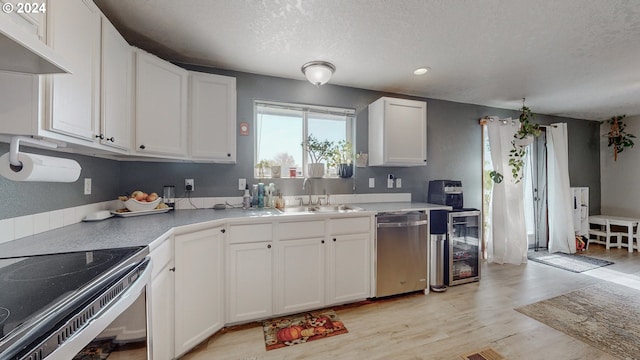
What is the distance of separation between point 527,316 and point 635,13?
2452 mm

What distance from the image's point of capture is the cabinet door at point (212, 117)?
87.4 inches

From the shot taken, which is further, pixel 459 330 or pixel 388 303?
pixel 388 303

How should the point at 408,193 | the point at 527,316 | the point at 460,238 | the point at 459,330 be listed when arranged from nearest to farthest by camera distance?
the point at 459,330, the point at 527,316, the point at 460,238, the point at 408,193

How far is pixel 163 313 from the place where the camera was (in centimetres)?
148

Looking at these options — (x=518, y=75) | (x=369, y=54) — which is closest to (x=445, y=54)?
(x=369, y=54)

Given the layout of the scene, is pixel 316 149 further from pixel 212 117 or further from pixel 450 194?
pixel 450 194

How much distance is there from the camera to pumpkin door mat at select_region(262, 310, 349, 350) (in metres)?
1.88

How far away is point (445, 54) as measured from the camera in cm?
229

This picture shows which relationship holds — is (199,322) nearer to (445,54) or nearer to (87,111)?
(87,111)

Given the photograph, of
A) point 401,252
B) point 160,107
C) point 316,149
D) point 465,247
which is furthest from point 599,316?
point 160,107

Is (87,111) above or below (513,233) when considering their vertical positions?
above

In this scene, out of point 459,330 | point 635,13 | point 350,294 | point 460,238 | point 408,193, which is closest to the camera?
point 635,13

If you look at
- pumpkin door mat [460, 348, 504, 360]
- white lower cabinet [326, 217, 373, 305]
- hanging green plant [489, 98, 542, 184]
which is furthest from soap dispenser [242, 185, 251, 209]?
hanging green plant [489, 98, 542, 184]

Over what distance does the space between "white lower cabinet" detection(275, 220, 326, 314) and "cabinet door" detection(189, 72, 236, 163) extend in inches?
37.0
